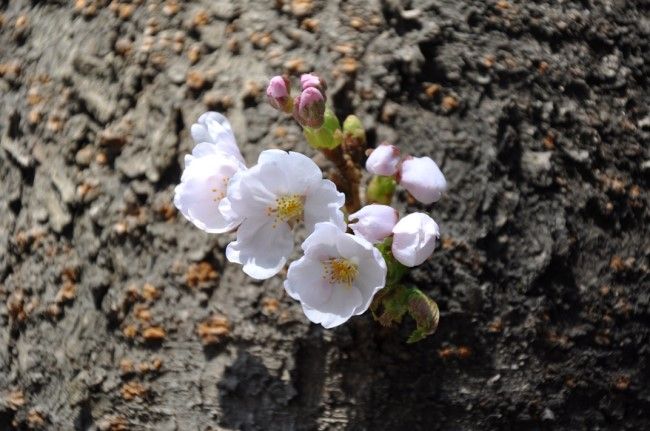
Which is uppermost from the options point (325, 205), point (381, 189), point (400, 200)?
point (325, 205)

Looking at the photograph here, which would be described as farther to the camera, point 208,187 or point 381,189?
point 381,189

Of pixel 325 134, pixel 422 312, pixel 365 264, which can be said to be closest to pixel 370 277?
pixel 365 264

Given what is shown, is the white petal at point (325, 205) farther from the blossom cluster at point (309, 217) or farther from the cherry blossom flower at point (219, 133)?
the cherry blossom flower at point (219, 133)

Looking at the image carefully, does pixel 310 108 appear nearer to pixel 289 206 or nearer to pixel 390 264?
pixel 289 206

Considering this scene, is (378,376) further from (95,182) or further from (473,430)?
(95,182)

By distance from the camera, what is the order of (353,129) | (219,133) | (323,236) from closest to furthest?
1. (323,236)
2. (219,133)
3. (353,129)

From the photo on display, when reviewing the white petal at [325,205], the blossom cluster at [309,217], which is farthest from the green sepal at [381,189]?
the white petal at [325,205]
